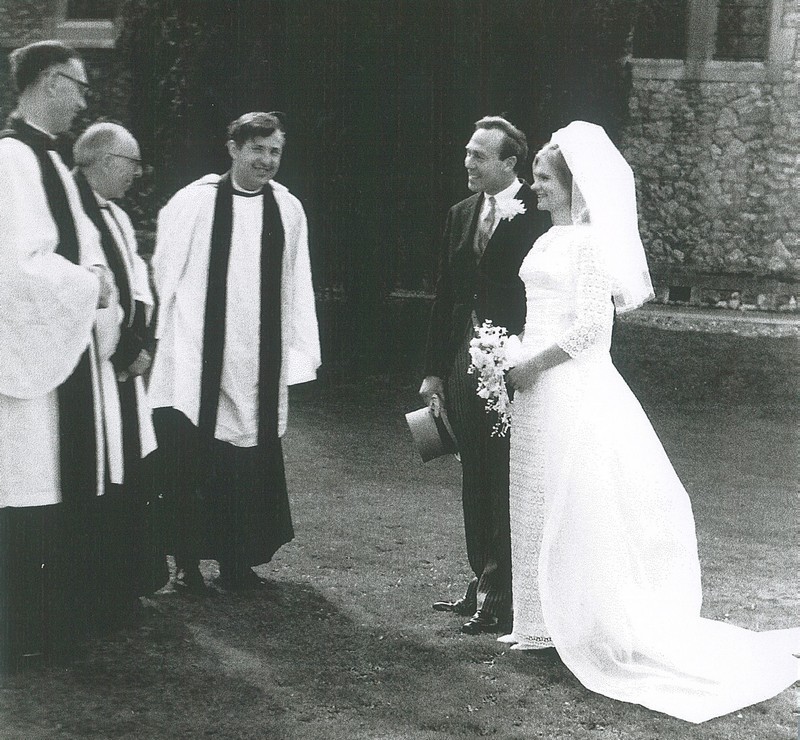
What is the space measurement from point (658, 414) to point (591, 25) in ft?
12.3

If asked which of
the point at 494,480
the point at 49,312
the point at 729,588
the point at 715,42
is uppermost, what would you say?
the point at 715,42

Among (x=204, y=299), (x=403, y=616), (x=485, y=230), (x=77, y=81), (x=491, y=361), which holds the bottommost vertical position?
(x=403, y=616)

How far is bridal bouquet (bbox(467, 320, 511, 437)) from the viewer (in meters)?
4.01

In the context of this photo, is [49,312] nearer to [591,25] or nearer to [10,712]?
[10,712]

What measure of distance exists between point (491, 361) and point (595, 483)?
608 mm

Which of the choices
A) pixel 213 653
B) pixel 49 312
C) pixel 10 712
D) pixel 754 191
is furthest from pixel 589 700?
pixel 754 191

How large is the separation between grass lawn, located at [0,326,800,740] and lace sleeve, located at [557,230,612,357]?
4.01ft

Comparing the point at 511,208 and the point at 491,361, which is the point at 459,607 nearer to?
the point at 491,361

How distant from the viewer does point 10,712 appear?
130 inches

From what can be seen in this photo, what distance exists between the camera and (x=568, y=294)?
155 inches

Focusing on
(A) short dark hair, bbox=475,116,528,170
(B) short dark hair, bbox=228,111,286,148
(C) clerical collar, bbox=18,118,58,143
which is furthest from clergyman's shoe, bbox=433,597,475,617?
(C) clerical collar, bbox=18,118,58,143

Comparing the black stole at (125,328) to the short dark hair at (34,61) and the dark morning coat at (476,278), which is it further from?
the dark morning coat at (476,278)

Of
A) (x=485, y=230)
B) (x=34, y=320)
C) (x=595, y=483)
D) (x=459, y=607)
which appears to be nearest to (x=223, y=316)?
(x=34, y=320)

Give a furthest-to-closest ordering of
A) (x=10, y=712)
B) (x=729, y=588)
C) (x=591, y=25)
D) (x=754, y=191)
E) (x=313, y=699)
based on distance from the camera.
Result: (x=591, y=25), (x=754, y=191), (x=729, y=588), (x=313, y=699), (x=10, y=712)
